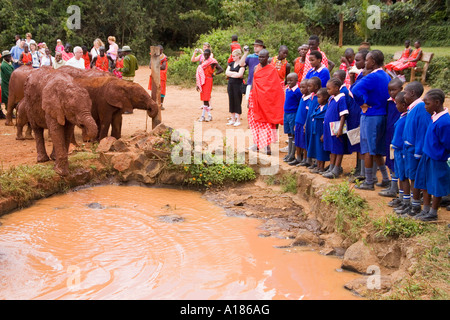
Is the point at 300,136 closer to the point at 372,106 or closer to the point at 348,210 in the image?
the point at 372,106

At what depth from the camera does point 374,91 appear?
6.45 m

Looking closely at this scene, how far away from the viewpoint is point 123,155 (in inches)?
330

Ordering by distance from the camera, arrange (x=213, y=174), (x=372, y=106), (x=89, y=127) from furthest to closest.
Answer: (x=213, y=174), (x=89, y=127), (x=372, y=106)

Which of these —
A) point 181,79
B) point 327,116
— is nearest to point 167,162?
point 327,116

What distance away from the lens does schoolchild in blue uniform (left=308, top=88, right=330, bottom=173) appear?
7.30m

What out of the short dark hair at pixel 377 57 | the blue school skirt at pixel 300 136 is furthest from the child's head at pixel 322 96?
the short dark hair at pixel 377 57

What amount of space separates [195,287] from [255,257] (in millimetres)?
1029

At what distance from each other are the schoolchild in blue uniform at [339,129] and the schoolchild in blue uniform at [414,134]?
52.6 inches

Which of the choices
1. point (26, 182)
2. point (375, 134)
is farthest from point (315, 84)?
point (26, 182)

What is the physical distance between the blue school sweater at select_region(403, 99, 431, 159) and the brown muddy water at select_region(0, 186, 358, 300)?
163 centimetres

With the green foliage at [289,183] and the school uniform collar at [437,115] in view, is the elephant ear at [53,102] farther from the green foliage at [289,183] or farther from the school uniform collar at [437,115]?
the school uniform collar at [437,115]

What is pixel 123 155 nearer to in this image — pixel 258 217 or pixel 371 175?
pixel 258 217

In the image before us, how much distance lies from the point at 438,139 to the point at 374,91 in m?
1.44

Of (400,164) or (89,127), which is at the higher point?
(89,127)
